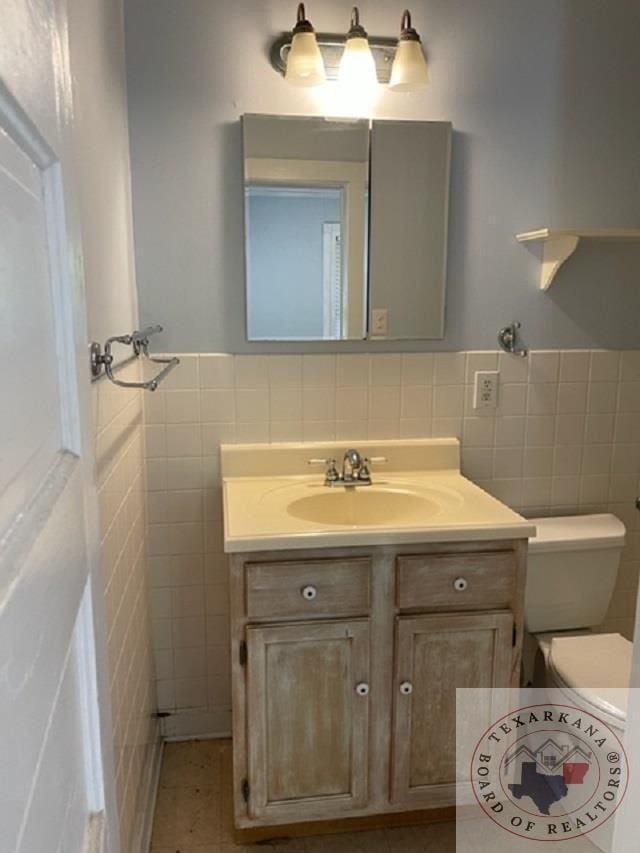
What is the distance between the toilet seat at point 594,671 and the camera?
4.95 feet

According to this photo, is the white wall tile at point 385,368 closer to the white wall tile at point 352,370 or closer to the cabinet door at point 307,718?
the white wall tile at point 352,370

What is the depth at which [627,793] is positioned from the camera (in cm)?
83

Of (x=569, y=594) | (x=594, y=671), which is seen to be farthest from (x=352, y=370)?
(x=594, y=671)

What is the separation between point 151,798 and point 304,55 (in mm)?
2015

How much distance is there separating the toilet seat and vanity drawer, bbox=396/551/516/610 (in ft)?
1.02

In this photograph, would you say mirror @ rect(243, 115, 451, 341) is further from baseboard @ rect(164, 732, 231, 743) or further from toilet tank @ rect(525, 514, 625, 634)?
baseboard @ rect(164, 732, 231, 743)

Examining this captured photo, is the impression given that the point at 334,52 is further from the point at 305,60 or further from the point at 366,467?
the point at 366,467

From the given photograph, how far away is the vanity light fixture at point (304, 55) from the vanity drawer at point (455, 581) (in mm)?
1246

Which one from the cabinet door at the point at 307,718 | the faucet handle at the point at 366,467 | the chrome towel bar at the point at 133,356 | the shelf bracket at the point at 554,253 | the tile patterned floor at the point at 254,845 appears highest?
the shelf bracket at the point at 554,253

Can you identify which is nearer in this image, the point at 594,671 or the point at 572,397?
the point at 594,671

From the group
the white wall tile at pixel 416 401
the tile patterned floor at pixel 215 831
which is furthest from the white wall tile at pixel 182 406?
the tile patterned floor at pixel 215 831

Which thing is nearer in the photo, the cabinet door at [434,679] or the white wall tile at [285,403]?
the cabinet door at [434,679]

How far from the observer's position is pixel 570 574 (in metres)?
1.83
